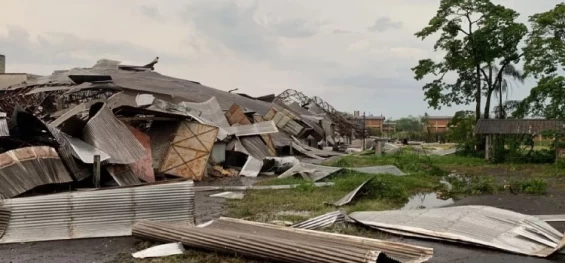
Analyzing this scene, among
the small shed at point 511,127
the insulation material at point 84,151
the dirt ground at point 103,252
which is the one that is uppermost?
the small shed at point 511,127

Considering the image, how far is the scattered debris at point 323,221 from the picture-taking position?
753 cm

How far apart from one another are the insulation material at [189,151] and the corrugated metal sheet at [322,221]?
785 cm

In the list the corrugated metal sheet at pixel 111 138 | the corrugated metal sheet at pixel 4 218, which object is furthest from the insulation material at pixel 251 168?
the corrugated metal sheet at pixel 4 218

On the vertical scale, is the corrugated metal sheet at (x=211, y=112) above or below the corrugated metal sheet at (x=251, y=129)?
above

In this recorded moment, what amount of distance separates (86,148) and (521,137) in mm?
21286

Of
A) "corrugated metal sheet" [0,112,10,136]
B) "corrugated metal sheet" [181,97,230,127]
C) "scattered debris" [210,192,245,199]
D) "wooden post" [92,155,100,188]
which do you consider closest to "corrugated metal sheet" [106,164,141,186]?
"wooden post" [92,155,100,188]

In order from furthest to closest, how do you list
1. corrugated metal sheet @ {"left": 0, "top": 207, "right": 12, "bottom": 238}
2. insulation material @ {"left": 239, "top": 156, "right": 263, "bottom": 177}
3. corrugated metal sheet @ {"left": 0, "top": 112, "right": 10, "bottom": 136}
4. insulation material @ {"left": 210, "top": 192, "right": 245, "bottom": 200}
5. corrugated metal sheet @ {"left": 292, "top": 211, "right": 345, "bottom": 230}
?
insulation material @ {"left": 239, "top": 156, "right": 263, "bottom": 177}
insulation material @ {"left": 210, "top": 192, "right": 245, "bottom": 200}
corrugated metal sheet @ {"left": 0, "top": 112, "right": 10, "bottom": 136}
corrugated metal sheet @ {"left": 292, "top": 211, "right": 345, "bottom": 230}
corrugated metal sheet @ {"left": 0, "top": 207, "right": 12, "bottom": 238}

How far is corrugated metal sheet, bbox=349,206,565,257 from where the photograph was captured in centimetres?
667

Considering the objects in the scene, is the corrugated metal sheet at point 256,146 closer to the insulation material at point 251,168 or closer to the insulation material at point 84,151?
the insulation material at point 251,168

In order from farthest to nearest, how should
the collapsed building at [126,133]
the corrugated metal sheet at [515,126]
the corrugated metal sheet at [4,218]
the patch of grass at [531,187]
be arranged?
the corrugated metal sheet at [515,126] < the patch of grass at [531,187] < the collapsed building at [126,133] < the corrugated metal sheet at [4,218]

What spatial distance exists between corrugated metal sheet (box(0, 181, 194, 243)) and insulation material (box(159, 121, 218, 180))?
7287mm

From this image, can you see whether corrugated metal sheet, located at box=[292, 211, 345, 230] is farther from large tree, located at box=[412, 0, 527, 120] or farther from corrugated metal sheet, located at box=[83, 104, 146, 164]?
large tree, located at box=[412, 0, 527, 120]

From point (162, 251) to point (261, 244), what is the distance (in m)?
1.33

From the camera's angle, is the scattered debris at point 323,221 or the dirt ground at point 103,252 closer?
the dirt ground at point 103,252
